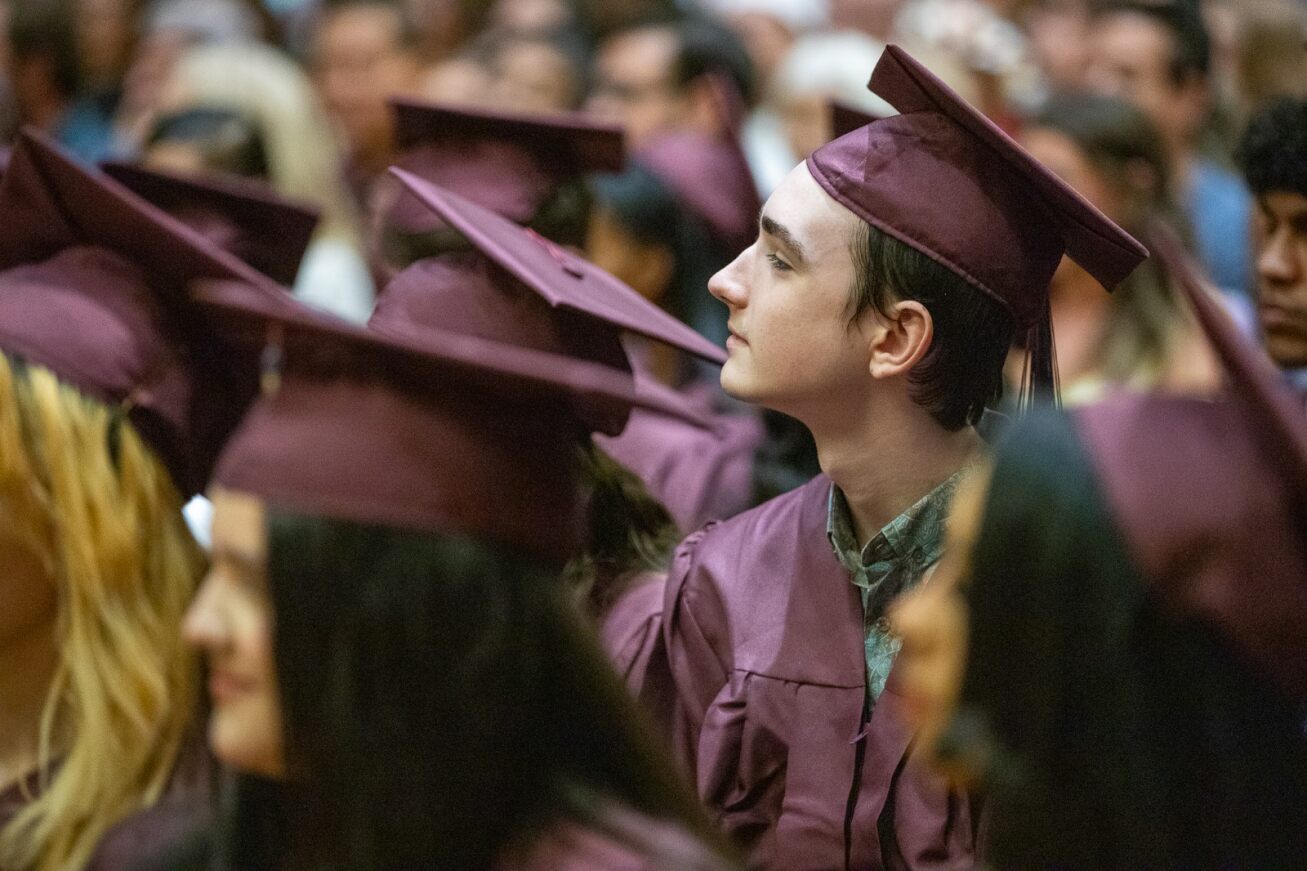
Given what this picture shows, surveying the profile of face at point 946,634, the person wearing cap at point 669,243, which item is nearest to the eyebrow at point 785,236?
the profile of face at point 946,634

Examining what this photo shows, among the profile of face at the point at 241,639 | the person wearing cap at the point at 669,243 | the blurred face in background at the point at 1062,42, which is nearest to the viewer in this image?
the profile of face at the point at 241,639

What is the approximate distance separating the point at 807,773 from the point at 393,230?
1.73 meters

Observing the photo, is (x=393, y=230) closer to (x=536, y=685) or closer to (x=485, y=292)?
(x=485, y=292)

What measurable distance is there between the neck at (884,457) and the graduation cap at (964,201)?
0.19 meters

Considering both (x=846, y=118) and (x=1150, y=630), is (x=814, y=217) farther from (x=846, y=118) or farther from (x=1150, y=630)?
(x=1150, y=630)

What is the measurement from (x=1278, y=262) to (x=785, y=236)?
3.12 ft

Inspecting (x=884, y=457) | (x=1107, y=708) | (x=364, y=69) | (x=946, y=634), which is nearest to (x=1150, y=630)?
(x=1107, y=708)

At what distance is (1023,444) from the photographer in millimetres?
1449

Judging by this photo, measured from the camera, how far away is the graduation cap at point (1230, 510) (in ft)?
4.48

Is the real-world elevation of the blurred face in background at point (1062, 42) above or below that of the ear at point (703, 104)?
above

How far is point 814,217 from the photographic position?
2.29 metres

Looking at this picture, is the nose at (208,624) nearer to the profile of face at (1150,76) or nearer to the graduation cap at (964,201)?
the graduation cap at (964,201)

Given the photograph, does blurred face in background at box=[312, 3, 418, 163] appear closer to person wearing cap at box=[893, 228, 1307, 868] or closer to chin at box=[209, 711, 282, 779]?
chin at box=[209, 711, 282, 779]

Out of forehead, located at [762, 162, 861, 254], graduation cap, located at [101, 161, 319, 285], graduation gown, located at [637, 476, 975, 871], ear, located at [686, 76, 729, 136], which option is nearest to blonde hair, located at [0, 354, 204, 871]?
graduation gown, located at [637, 476, 975, 871]
